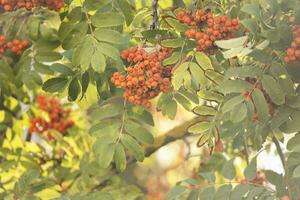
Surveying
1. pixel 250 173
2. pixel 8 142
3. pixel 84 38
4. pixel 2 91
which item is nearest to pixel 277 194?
pixel 250 173

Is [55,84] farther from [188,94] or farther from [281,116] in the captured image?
[281,116]

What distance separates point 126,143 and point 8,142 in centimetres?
138

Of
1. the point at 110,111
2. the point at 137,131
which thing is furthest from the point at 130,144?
the point at 110,111

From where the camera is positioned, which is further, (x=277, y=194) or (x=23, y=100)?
(x=23, y=100)

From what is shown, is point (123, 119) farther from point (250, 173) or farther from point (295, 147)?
point (295, 147)

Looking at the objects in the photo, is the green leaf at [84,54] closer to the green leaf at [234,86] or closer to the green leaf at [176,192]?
the green leaf at [234,86]

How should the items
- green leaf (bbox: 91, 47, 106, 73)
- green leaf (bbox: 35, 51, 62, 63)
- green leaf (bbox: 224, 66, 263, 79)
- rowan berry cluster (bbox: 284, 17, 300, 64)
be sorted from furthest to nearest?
green leaf (bbox: 35, 51, 62, 63) < green leaf (bbox: 91, 47, 106, 73) < green leaf (bbox: 224, 66, 263, 79) < rowan berry cluster (bbox: 284, 17, 300, 64)

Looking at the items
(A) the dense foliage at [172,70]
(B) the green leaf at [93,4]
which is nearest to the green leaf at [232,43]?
(A) the dense foliage at [172,70]

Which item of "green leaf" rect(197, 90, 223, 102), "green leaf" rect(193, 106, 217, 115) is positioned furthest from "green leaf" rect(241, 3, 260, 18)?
"green leaf" rect(193, 106, 217, 115)

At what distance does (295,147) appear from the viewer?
2387 mm

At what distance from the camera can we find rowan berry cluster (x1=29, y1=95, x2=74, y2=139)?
14.0 ft

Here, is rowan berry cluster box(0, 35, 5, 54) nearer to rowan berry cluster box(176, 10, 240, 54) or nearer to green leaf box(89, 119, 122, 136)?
green leaf box(89, 119, 122, 136)

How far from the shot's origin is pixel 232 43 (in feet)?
7.55

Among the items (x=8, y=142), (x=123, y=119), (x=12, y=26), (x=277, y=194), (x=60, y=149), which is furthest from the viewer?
(x=60, y=149)
